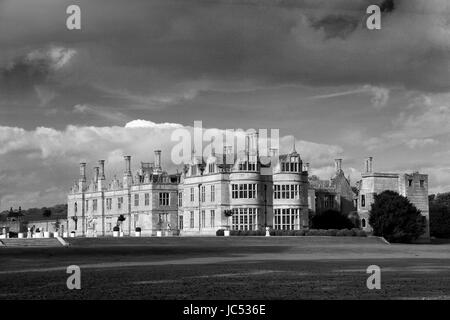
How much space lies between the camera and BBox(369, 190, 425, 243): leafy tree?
59.9 meters

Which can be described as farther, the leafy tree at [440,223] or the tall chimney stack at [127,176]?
the leafy tree at [440,223]

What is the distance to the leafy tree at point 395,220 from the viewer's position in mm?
59906

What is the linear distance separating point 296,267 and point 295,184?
37.5 metres

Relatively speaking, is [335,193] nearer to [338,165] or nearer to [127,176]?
[338,165]

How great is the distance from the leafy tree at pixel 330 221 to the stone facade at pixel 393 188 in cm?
210

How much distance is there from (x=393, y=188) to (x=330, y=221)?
7.69 metres

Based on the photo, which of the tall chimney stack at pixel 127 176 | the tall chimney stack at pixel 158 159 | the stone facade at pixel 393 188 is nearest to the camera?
the stone facade at pixel 393 188

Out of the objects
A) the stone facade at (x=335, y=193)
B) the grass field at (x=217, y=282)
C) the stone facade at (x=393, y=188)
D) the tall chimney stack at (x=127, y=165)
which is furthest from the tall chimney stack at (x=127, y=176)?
the grass field at (x=217, y=282)

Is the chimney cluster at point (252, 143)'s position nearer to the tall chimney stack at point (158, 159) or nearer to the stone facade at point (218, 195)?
the stone facade at point (218, 195)

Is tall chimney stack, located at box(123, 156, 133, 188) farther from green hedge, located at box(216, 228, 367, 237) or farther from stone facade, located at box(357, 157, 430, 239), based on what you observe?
stone facade, located at box(357, 157, 430, 239)

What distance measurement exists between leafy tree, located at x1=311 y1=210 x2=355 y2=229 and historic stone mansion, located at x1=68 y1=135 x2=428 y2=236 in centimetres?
253

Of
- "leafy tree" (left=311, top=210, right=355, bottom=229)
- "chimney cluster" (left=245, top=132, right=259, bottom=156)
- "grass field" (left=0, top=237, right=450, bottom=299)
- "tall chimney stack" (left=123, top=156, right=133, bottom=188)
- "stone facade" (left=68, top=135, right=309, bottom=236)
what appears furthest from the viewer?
"tall chimney stack" (left=123, top=156, right=133, bottom=188)

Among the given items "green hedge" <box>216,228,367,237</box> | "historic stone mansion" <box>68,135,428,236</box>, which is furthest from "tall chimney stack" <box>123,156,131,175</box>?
"green hedge" <box>216,228,367,237</box>
